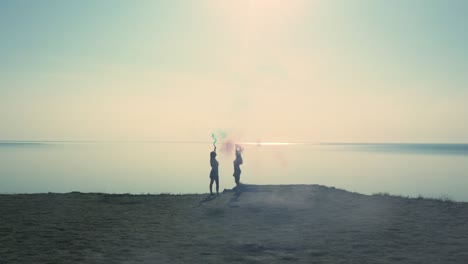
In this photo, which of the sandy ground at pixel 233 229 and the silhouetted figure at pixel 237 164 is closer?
the sandy ground at pixel 233 229

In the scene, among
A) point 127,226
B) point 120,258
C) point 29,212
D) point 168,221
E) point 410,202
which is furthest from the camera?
point 410,202

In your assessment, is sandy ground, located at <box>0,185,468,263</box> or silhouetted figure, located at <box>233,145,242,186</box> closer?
sandy ground, located at <box>0,185,468,263</box>

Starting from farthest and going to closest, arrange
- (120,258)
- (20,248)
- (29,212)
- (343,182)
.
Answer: (343,182), (29,212), (20,248), (120,258)

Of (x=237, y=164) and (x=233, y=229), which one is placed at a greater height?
(x=237, y=164)

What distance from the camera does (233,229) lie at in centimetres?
1290

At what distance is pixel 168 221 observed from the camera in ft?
46.7

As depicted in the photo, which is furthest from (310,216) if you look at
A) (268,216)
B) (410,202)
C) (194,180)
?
(194,180)

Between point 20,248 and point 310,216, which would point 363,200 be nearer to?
point 310,216

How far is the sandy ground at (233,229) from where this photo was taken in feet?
31.9

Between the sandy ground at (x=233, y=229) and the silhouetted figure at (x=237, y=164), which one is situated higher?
the silhouetted figure at (x=237, y=164)

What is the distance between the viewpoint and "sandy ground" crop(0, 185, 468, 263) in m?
9.72

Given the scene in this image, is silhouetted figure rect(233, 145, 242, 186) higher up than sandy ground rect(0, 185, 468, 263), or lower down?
higher up

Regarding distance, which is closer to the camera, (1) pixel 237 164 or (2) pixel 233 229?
(2) pixel 233 229

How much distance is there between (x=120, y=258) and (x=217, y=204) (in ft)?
28.4
